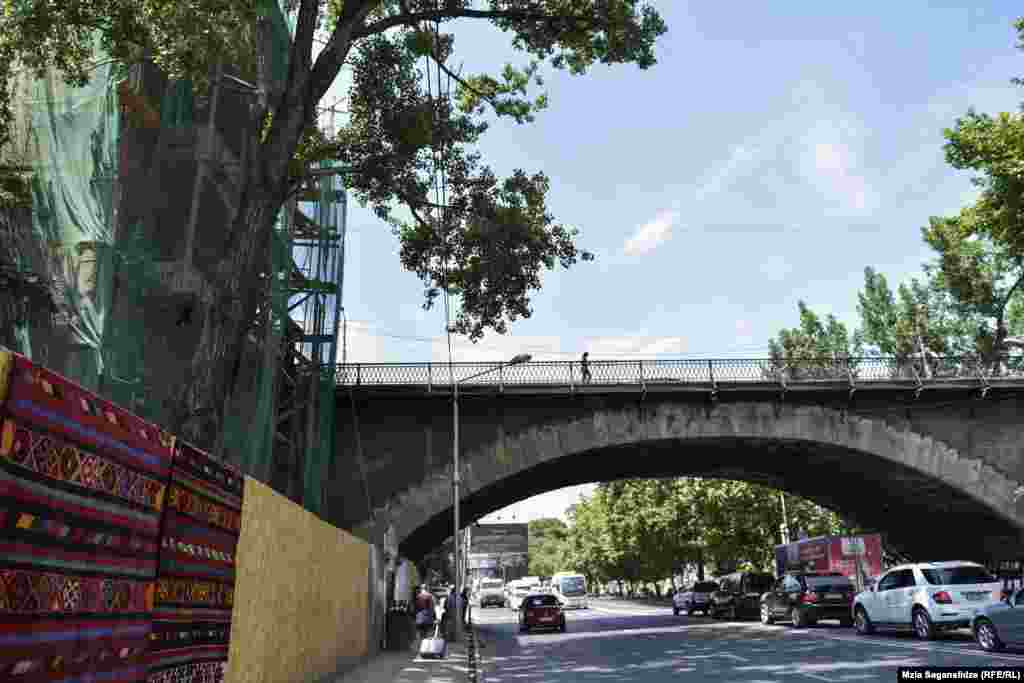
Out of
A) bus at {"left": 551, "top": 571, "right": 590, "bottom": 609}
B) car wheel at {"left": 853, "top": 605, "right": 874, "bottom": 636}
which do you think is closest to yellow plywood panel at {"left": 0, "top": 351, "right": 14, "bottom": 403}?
car wheel at {"left": 853, "top": 605, "right": 874, "bottom": 636}

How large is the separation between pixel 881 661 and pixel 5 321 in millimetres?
13548

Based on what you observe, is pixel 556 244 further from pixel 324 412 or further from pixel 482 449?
pixel 482 449

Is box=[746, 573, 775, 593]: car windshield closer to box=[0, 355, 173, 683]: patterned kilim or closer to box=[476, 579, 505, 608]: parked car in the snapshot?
box=[0, 355, 173, 683]: patterned kilim

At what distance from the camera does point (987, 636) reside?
1280cm

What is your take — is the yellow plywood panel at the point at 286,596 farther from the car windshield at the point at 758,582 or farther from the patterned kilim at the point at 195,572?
the car windshield at the point at 758,582

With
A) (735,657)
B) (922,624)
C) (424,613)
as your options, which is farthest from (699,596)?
(735,657)

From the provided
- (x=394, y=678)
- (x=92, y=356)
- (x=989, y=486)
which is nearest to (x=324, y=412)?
(x=394, y=678)

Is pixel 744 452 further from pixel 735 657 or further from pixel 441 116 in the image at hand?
pixel 441 116

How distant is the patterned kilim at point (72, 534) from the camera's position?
393 cm

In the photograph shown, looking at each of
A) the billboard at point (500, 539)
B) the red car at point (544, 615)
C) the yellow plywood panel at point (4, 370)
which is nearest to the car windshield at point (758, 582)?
the red car at point (544, 615)

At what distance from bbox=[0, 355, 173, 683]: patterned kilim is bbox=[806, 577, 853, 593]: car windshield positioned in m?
20.2

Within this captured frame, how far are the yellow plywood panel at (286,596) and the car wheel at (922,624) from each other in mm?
11782

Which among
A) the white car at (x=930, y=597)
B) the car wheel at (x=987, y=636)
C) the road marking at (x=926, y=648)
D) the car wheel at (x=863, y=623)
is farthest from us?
the car wheel at (x=863, y=623)

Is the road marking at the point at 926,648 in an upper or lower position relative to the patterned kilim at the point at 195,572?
lower
